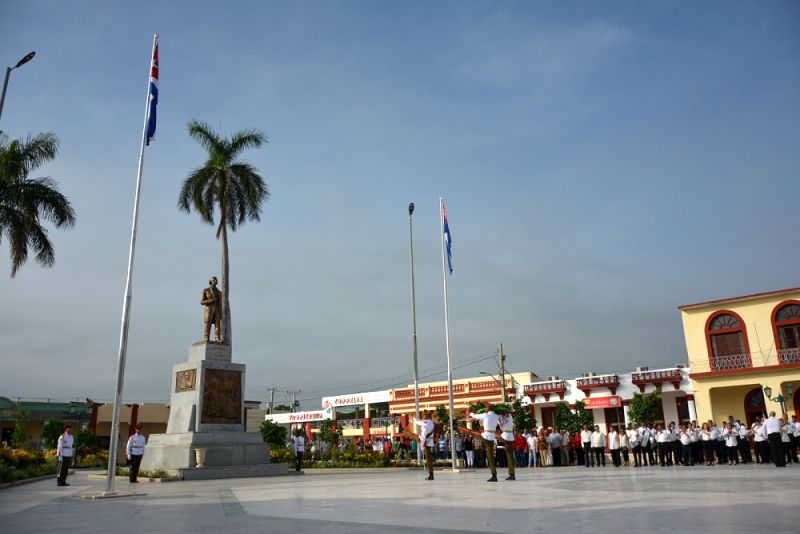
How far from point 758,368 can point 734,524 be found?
102ft

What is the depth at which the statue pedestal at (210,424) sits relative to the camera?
64.5ft

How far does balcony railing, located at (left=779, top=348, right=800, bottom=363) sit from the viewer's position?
3134 cm

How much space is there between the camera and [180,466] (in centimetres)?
1939

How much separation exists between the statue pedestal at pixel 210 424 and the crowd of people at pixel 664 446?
8668mm

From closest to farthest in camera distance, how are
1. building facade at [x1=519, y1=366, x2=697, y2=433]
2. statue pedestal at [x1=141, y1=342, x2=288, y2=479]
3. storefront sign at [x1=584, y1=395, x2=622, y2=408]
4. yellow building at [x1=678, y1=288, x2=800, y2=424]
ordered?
statue pedestal at [x1=141, y1=342, x2=288, y2=479]
yellow building at [x1=678, y1=288, x2=800, y2=424]
building facade at [x1=519, y1=366, x2=697, y2=433]
storefront sign at [x1=584, y1=395, x2=622, y2=408]

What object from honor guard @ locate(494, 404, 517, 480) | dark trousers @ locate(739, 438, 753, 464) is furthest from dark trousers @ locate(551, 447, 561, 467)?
honor guard @ locate(494, 404, 517, 480)

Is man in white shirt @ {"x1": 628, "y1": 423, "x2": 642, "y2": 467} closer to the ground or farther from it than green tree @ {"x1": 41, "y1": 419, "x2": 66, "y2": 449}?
closer to the ground

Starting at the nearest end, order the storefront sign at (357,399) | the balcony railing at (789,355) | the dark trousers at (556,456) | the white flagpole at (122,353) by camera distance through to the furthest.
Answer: the white flagpole at (122,353) < the dark trousers at (556,456) < the balcony railing at (789,355) < the storefront sign at (357,399)

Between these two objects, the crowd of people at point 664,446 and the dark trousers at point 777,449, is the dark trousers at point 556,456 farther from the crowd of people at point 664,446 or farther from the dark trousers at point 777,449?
the dark trousers at point 777,449

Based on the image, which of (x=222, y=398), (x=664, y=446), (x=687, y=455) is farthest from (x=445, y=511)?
(x=664, y=446)

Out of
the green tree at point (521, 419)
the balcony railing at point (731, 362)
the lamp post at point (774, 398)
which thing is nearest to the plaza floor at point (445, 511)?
the lamp post at point (774, 398)

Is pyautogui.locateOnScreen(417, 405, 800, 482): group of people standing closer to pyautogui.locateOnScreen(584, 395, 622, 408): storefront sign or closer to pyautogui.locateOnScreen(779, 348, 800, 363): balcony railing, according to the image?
pyautogui.locateOnScreen(779, 348, 800, 363): balcony railing

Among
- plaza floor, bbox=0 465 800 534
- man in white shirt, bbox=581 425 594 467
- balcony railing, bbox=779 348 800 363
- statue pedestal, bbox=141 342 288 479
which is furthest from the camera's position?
balcony railing, bbox=779 348 800 363

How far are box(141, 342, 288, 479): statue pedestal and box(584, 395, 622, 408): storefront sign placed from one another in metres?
24.7
